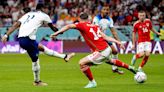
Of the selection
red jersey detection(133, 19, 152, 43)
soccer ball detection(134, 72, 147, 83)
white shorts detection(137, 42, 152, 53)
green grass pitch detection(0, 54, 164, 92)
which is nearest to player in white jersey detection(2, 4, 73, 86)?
green grass pitch detection(0, 54, 164, 92)

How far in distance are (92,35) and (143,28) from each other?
5795 millimetres

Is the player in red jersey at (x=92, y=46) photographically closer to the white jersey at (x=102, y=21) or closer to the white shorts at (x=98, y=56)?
the white shorts at (x=98, y=56)

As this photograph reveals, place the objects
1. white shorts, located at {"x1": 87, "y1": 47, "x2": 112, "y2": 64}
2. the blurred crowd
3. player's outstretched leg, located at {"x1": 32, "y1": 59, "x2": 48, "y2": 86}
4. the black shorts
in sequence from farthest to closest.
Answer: the blurred crowd, player's outstretched leg, located at {"x1": 32, "y1": 59, "x2": 48, "y2": 86}, the black shorts, white shorts, located at {"x1": 87, "y1": 47, "x2": 112, "y2": 64}

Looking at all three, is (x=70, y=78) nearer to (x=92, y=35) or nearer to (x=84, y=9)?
(x=92, y=35)

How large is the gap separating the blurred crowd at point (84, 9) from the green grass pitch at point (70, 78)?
31.8 ft

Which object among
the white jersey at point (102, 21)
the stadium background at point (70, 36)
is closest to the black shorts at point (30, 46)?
the stadium background at point (70, 36)

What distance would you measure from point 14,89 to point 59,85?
1724 millimetres

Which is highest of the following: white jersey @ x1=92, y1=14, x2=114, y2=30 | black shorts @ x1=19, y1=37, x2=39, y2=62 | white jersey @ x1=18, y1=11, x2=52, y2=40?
white jersey @ x1=18, y1=11, x2=52, y2=40

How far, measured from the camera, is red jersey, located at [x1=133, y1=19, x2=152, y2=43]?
2184 centimetres

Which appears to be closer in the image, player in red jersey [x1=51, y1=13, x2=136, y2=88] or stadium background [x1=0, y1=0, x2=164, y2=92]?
player in red jersey [x1=51, y1=13, x2=136, y2=88]

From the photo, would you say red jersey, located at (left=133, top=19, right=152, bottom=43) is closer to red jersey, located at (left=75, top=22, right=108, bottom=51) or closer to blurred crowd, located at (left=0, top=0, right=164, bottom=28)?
red jersey, located at (left=75, top=22, right=108, bottom=51)

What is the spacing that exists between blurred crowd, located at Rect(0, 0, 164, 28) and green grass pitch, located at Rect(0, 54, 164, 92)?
9679 mm

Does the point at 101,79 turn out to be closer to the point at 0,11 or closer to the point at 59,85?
the point at 59,85

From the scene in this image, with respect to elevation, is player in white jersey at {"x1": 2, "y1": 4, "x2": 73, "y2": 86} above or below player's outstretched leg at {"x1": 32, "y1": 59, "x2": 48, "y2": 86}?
above
